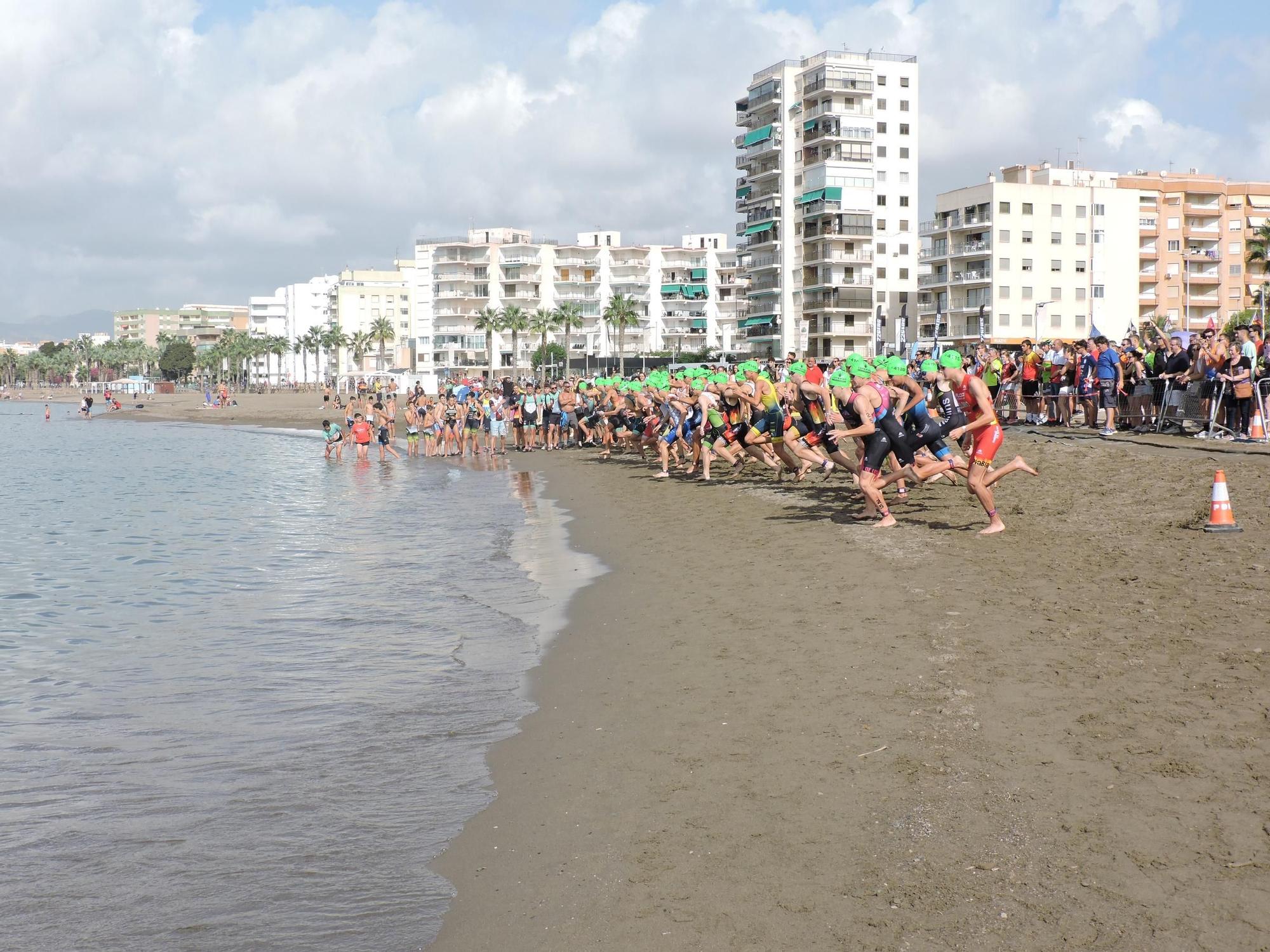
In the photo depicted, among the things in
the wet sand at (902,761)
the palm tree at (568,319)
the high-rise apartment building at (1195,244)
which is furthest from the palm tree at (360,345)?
the wet sand at (902,761)

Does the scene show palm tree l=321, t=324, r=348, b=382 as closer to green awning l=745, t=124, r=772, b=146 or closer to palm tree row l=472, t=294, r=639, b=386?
palm tree row l=472, t=294, r=639, b=386

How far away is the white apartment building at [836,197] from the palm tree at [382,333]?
218ft

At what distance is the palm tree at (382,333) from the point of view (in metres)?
141

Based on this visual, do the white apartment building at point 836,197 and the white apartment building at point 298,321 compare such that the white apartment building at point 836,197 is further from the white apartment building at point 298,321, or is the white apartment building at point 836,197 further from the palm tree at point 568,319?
the white apartment building at point 298,321

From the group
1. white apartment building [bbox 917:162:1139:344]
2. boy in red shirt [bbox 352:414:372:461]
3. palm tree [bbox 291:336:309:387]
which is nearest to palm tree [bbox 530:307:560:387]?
palm tree [bbox 291:336:309:387]

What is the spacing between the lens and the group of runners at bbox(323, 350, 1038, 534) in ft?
41.9

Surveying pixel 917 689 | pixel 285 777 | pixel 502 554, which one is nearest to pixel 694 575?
pixel 502 554

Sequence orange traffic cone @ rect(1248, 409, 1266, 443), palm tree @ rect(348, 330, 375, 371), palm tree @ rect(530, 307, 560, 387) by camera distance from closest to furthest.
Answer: orange traffic cone @ rect(1248, 409, 1266, 443)
palm tree @ rect(530, 307, 560, 387)
palm tree @ rect(348, 330, 375, 371)

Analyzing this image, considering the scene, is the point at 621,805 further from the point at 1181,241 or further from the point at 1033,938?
the point at 1181,241

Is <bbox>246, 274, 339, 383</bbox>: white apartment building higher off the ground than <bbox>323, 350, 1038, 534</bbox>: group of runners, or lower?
higher

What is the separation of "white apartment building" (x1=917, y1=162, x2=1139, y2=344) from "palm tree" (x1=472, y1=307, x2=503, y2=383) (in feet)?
163

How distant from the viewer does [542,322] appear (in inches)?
4695

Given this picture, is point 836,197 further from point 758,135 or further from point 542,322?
point 542,322

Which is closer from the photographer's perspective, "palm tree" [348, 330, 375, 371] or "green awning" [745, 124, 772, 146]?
"green awning" [745, 124, 772, 146]
